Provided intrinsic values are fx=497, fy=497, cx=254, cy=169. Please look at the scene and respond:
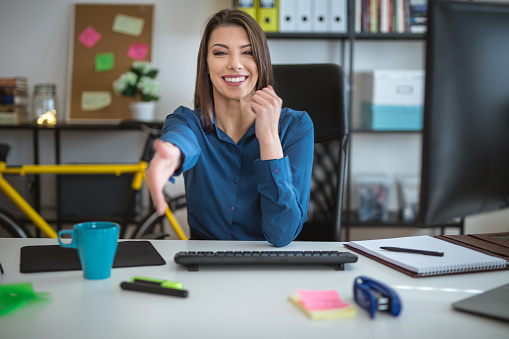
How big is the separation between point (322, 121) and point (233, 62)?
359 millimetres

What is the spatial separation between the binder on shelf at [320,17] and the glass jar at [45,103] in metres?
1.42

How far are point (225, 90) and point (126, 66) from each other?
5.34 ft

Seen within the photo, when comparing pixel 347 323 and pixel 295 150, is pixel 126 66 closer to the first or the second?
pixel 295 150

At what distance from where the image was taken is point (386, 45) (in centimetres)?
288

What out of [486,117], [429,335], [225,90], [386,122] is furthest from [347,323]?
[386,122]

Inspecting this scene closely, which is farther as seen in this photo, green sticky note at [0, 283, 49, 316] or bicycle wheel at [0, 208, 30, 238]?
bicycle wheel at [0, 208, 30, 238]

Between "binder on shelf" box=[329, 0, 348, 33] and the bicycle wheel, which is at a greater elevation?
"binder on shelf" box=[329, 0, 348, 33]

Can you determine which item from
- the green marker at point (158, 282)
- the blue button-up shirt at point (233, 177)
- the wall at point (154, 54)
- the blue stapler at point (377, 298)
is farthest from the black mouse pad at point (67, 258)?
the wall at point (154, 54)

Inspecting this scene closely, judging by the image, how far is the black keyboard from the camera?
3.01 feet

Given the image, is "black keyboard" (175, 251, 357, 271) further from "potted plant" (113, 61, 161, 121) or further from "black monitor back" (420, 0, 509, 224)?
"potted plant" (113, 61, 161, 121)

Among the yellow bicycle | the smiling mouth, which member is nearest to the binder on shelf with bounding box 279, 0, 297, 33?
the yellow bicycle

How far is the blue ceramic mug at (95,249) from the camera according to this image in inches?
33.5

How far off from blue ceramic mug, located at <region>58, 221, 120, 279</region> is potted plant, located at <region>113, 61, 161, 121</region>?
5.94 ft

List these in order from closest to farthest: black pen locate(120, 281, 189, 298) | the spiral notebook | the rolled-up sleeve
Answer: black pen locate(120, 281, 189, 298)
the spiral notebook
the rolled-up sleeve
